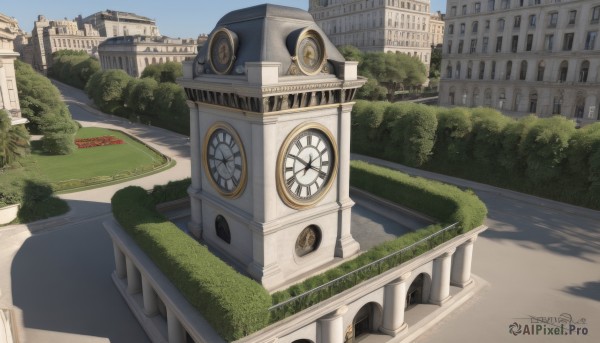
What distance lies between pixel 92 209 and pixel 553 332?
1471 inches

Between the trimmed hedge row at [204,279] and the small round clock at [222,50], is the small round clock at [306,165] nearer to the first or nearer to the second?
the small round clock at [222,50]

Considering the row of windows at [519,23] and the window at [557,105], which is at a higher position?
the row of windows at [519,23]

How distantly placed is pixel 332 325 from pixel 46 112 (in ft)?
210

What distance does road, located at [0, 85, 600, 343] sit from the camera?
2191cm

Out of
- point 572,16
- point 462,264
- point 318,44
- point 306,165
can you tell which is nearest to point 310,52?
point 318,44

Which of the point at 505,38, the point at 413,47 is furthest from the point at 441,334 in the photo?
the point at 413,47

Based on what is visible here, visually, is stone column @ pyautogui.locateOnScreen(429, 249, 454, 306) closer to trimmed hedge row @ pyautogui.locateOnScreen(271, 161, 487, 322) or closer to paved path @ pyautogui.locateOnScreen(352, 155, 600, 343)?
paved path @ pyautogui.locateOnScreen(352, 155, 600, 343)

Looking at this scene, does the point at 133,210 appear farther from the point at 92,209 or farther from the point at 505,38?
the point at 505,38

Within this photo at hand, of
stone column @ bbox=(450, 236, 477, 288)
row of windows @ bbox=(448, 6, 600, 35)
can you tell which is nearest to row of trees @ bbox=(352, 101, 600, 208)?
stone column @ bbox=(450, 236, 477, 288)

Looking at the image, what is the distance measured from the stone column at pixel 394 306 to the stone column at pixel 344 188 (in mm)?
2613

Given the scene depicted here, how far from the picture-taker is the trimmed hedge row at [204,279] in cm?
1439

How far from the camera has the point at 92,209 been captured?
125 feet

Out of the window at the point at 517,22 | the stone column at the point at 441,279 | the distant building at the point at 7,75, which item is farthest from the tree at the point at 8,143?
the window at the point at 517,22

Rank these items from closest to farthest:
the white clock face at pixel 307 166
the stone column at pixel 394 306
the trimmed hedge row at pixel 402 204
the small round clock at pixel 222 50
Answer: the trimmed hedge row at pixel 402 204 < the small round clock at pixel 222 50 < the white clock face at pixel 307 166 < the stone column at pixel 394 306
